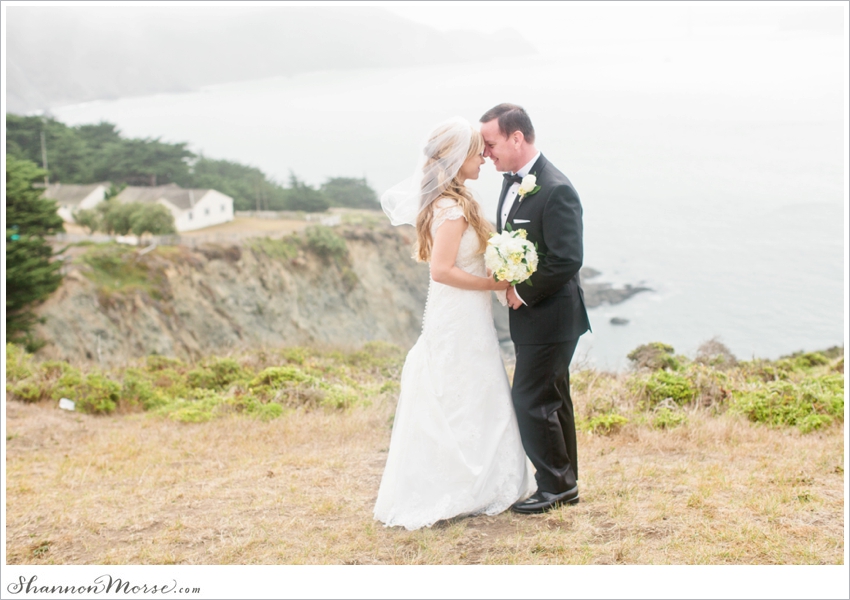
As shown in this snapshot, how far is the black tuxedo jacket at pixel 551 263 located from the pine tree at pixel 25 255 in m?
29.6

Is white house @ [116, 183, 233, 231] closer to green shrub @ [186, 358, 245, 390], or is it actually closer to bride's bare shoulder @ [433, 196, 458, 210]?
green shrub @ [186, 358, 245, 390]

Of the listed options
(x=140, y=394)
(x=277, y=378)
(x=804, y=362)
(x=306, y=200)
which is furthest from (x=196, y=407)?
(x=306, y=200)

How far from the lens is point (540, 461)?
4328mm

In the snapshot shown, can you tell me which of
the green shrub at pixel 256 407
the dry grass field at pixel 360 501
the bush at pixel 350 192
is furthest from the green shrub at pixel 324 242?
the dry grass field at pixel 360 501

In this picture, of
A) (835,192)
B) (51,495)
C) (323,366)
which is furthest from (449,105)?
(51,495)

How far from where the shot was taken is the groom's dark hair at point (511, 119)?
4.12 meters

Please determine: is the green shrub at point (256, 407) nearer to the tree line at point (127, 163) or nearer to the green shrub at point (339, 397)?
the green shrub at point (339, 397)

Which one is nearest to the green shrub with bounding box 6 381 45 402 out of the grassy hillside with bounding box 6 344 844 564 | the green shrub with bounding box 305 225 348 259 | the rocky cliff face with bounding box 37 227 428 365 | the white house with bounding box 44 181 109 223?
the grassy hillside with bounding box 6 344 844 564

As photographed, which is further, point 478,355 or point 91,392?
point 91,392

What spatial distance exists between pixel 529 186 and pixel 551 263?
0.48m

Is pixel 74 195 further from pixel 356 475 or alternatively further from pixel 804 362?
pixel 356 475

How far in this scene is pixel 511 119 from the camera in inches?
163

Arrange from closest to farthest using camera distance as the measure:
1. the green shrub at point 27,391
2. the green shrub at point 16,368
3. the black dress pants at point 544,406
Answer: the black dress pants at point 544,406 < the green shrub at point 27,391 < the green shrub at point 16,368

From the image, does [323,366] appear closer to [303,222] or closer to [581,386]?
[581,386]
